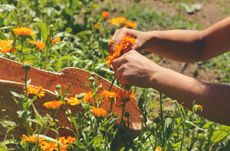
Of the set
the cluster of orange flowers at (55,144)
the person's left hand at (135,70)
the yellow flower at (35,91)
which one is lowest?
the cluster of orange flowers at (55,144)

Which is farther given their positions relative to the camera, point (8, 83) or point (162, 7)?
point (162, 7)

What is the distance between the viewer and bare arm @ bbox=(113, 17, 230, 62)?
2.44 metres

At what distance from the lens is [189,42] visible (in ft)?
8.27

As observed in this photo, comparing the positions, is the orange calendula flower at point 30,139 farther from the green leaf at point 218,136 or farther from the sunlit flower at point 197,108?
the green leaf at point 218,136

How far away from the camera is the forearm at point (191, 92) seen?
6.55 ft

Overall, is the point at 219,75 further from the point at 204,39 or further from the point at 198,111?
the point at 198,111

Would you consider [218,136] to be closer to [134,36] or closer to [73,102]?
[134,36]

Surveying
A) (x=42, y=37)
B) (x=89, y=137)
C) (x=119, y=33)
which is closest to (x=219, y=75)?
(x=42, y=37)

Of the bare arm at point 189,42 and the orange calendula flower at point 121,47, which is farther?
the bare arm at point 189,42

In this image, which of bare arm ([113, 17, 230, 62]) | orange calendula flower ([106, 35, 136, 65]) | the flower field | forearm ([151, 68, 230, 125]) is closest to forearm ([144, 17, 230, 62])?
bare arm ([113, 17, 230, 62])

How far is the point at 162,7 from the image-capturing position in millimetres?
5305

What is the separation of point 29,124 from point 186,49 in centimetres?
85

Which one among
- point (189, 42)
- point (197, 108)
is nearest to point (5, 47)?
point (189, 42)

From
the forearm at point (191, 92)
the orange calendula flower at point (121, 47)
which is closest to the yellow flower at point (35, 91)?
the orange calendula flower at point (121, 47)
